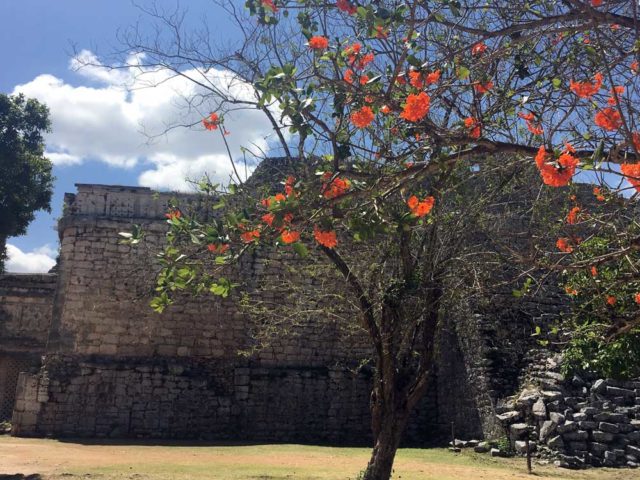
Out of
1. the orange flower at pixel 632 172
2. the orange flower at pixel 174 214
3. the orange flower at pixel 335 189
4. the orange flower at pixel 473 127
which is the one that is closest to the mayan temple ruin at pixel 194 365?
the orange flower at pixel 174 214

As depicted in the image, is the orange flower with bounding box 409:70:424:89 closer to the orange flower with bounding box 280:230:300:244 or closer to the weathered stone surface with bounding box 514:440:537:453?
the orange flower with bounding box 280:230:300:244

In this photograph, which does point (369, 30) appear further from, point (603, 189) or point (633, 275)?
point (633, 275)

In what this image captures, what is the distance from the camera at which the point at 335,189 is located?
4867mm

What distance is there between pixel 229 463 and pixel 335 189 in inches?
241

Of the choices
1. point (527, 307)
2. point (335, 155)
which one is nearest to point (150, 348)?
point (527, 307)

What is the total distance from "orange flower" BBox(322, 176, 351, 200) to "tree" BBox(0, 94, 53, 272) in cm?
1462

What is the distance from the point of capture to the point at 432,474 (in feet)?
29.1

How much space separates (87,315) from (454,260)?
860 cm

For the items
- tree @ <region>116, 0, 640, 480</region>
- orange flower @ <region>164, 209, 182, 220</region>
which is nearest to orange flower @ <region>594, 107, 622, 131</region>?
tree @ <region>116, 0, 640, 480</region>

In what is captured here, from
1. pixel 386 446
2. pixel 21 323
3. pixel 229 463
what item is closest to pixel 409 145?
pixel 386 446

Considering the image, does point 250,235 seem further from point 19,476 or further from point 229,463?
point 229,463

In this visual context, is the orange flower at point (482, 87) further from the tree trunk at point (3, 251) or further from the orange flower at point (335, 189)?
the tree trunk at point (3, 251)

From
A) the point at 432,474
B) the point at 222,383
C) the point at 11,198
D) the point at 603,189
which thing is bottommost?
the point at 432,474

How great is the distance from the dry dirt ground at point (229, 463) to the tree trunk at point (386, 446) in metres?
1.62
